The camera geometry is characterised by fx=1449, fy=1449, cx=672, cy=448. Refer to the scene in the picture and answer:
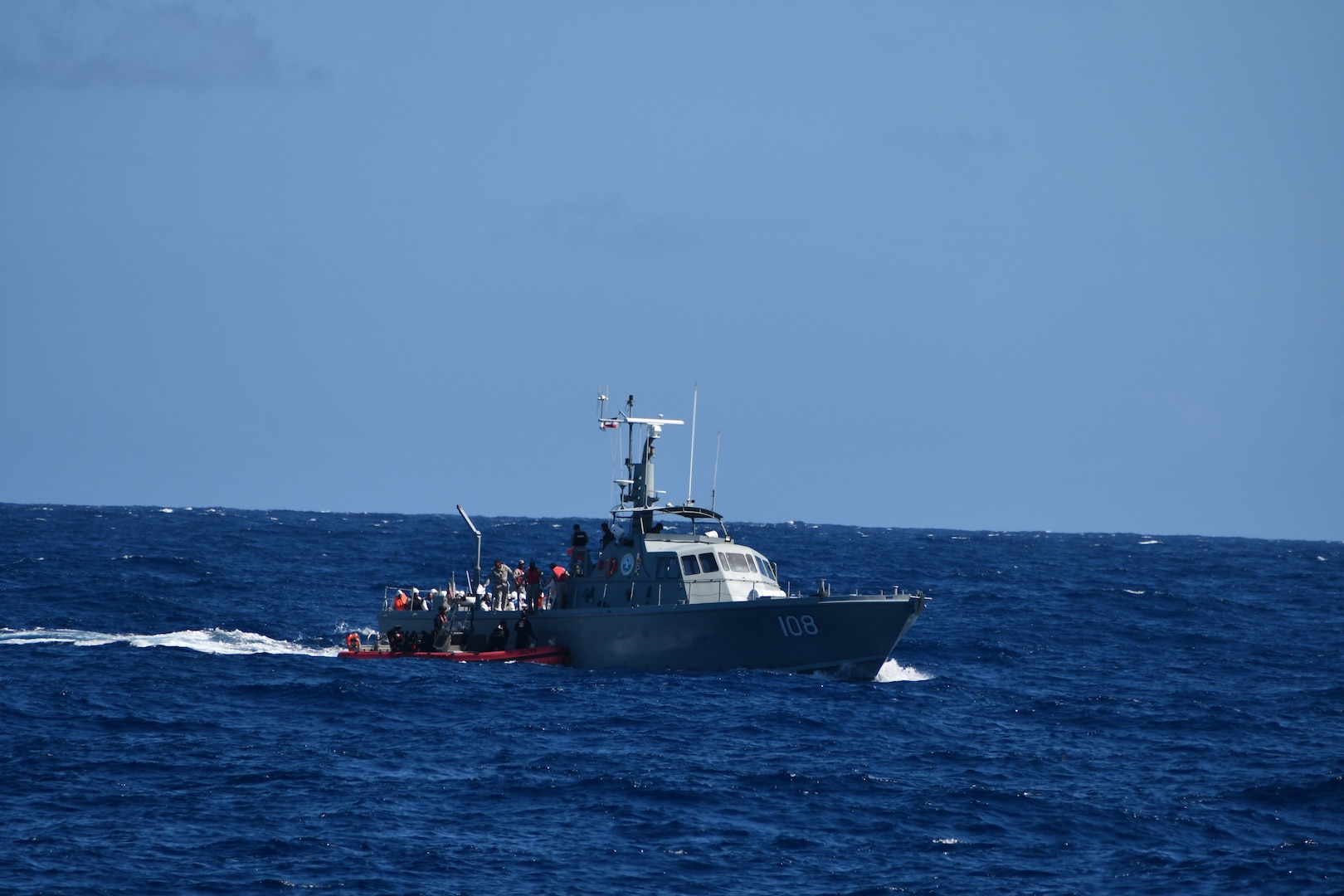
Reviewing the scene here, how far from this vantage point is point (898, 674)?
35406mm

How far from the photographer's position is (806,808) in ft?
70.5

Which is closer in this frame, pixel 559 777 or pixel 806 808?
pixel 806 808

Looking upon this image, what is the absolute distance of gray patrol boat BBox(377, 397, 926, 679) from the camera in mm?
32719

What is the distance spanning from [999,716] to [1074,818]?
857cm

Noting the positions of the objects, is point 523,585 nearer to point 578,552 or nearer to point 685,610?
point 578,552

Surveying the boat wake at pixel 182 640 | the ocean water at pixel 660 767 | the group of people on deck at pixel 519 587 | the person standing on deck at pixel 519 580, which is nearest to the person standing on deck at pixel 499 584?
the group of people on deck at pixel 519 587

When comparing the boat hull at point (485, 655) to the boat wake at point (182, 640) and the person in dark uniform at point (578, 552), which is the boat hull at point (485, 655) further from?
the person in dark uniform at point (578, 552)

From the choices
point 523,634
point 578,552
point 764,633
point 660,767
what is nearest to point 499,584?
point 523,634

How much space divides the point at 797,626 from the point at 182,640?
16.7 meters

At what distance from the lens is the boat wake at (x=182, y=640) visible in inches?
1453

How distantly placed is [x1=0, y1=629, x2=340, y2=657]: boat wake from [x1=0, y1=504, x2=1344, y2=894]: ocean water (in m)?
0.21

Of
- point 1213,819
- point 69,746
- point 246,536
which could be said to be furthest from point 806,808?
point 246,536

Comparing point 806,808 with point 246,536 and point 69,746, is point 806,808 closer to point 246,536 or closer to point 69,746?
point 69,746

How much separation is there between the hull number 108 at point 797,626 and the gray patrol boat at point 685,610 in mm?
19
